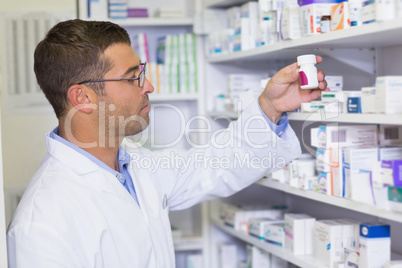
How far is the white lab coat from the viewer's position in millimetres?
1597

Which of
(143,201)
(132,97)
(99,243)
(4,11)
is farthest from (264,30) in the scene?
(4,11)

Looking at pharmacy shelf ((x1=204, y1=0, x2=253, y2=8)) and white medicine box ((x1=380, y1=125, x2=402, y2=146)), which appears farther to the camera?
pharmacy shelf ((x1=204, y1=0, x2=253, y2=8))

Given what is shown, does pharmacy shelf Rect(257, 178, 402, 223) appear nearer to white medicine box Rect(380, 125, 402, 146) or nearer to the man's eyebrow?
white medicine box Rect(380, 125, 402, 146)

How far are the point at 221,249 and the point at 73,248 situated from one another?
133 cm

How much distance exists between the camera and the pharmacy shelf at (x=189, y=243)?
2.96 meters

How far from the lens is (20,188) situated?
8.93 feet

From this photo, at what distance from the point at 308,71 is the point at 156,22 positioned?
4.33 ft

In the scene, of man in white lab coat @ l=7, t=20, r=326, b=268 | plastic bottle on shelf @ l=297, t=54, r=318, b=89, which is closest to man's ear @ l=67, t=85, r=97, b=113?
man in white lab coat @ l=7, t=20, r=326, b=268

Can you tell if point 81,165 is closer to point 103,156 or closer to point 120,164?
point 103,156

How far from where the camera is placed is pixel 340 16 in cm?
172

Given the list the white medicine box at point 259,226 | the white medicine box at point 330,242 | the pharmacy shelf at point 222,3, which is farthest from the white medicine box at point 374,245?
the pharmacy shelf at point 222,3

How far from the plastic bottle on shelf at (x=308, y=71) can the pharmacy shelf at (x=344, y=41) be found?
0.08m

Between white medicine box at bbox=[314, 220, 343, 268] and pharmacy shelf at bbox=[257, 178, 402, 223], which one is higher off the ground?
pharmacy shelf at bbox=[257, 178, 402, 223]

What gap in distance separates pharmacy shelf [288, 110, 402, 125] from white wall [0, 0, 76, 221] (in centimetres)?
135
